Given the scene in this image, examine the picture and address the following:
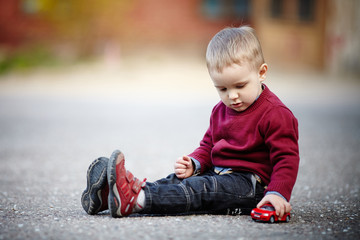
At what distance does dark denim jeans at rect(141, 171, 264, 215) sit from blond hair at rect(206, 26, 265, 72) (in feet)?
1.89

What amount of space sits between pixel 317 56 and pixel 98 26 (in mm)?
7509

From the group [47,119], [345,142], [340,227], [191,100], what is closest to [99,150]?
[47,119]

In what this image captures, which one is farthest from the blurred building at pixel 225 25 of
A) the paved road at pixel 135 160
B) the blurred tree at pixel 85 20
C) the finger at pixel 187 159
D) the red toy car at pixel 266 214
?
the red toy car at pixel 266 214

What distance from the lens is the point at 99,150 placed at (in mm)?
4812

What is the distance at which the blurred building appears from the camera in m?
14.9

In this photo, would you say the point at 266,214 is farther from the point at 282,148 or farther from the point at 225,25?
the point at 225,25

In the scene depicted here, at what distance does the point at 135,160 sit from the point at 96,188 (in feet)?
6.87

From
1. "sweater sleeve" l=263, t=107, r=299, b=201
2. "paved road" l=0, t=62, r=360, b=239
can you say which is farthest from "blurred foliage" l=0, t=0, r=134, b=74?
"sweater sleeve" l=263, t=107, r=299, b=201

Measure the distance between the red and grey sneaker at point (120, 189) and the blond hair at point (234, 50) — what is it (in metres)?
0.68

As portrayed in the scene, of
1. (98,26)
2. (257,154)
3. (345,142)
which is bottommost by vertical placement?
(345,142)

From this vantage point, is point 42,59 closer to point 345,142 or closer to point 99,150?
point 99,150

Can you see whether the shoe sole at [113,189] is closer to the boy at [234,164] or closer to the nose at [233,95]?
the boy at [234,164]

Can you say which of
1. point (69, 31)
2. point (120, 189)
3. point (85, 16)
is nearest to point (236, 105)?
point (120, 189)

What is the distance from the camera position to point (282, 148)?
2.21 meters
